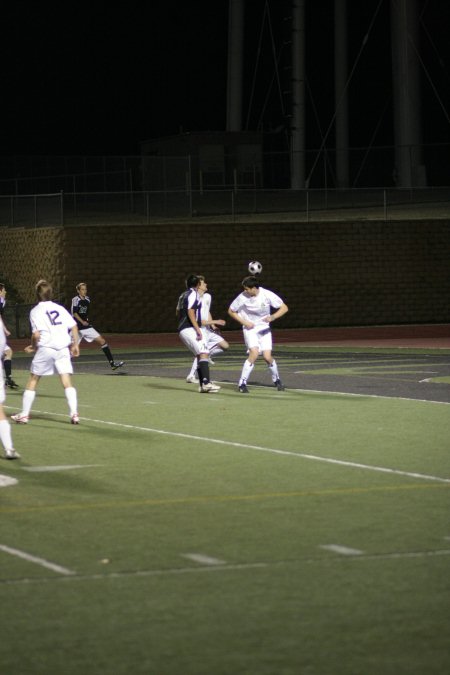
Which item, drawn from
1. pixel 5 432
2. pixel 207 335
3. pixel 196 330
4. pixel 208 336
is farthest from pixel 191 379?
pixel 5 432

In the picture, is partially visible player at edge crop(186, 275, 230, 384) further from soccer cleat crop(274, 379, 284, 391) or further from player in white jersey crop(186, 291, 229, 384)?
soccer cleat crop(274, 379, 284, 391)

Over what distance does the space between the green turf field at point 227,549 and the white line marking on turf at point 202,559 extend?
1cm

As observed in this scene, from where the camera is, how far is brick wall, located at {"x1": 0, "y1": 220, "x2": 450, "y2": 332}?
142ft

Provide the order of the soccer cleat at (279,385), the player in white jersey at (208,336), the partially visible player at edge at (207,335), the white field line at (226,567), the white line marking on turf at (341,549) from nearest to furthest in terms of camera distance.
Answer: the white field line at (226,567), the white line marking on turf at (341,549), the soccer cleat at (279,385), the partially visible player at edge at (207,335), the player in white jersey at (208,336)

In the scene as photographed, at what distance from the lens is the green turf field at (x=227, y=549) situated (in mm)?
6918

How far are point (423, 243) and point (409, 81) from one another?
5.89m

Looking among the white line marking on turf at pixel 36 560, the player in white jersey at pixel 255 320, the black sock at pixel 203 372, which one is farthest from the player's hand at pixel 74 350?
the white line marking on turf at pixel 36 560

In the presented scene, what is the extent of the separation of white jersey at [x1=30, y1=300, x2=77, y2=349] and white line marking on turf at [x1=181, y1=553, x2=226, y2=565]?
8.07 meters

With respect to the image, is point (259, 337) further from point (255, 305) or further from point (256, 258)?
point (256, 258)

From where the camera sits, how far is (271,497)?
11859mm

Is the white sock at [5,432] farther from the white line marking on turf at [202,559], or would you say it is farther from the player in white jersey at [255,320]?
the player in white jersey at [255,320]

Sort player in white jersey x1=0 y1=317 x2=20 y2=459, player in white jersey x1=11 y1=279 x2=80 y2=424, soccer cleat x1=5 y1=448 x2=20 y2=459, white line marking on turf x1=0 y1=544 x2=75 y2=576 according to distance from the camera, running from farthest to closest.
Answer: player in white jersey x1=11 y1=279 x2=80 y2=424 < soccer cleat x1=5 y1=448 x2=20 y2=459 < player in white jersey x1=0 y1=317 x2=20 y2=459 < white line marking on turf x1=0 y1=544 x2=75 y2=576

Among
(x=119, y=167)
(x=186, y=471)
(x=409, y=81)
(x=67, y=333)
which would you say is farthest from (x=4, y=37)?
(x=186, y=471)

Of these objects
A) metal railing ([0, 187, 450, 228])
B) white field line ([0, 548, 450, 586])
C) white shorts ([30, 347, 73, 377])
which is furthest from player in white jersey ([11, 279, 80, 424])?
metal railing ([0, 187, 450, 228])
